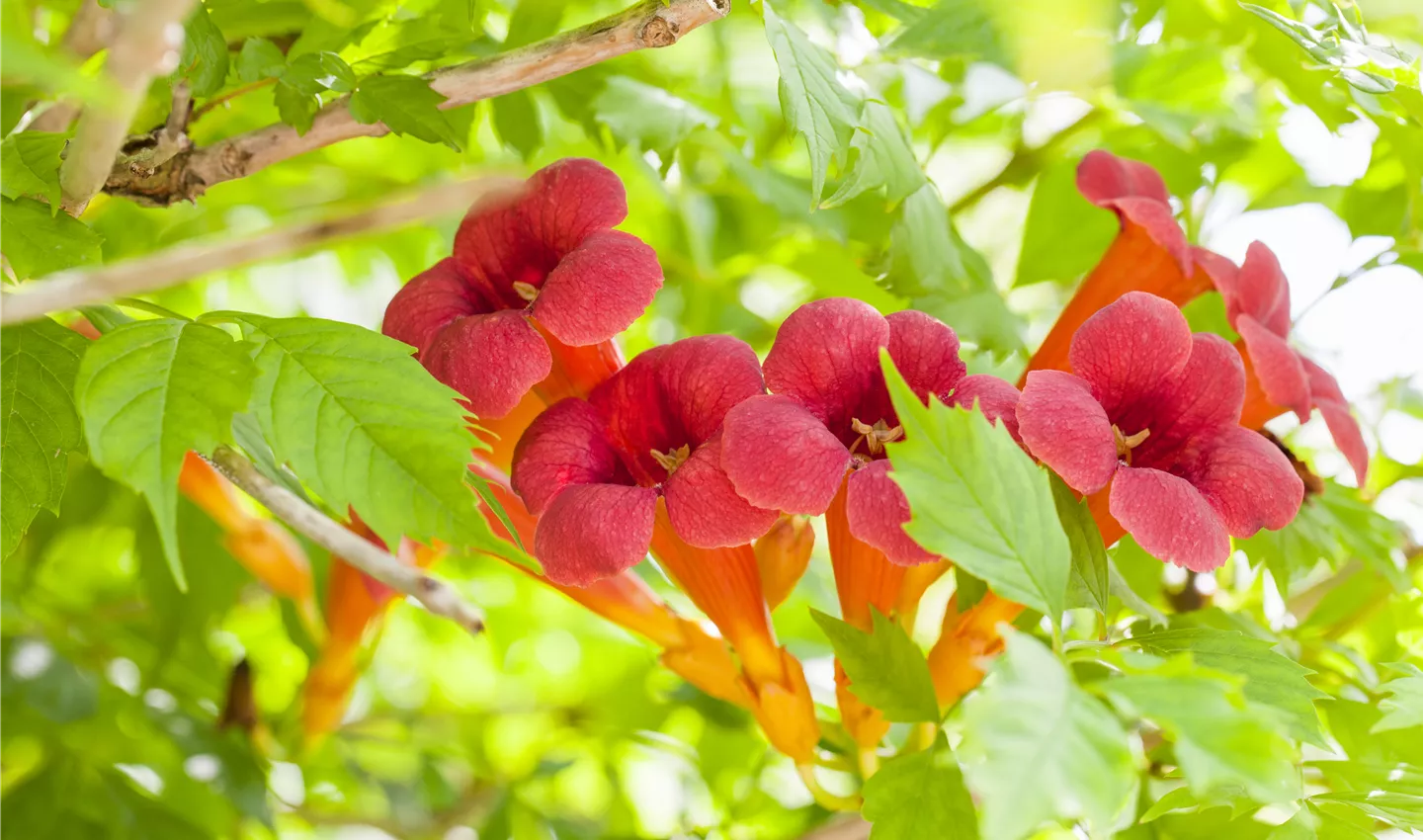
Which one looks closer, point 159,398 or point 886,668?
point 159,398

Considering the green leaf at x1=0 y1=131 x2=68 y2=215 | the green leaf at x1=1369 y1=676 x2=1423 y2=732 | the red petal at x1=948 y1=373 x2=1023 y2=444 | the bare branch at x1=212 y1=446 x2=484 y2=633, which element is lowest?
the bare branch at x1=212 y1=446 x2=484 y2=633

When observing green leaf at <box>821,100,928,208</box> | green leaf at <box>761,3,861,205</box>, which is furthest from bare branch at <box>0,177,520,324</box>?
green leaf at <box>821,100,928,208</box>

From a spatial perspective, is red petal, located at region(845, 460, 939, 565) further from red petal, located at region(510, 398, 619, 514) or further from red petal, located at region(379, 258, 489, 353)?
red petal, located at region(379, 258, 489, 353)

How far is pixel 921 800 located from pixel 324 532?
0.63m

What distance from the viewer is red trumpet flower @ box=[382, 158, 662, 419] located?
3.32 ft

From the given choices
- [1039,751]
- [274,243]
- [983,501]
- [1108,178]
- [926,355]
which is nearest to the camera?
[274,243]

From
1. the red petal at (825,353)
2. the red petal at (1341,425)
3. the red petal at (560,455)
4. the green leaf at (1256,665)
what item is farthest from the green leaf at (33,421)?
the red petal at (1341,425)

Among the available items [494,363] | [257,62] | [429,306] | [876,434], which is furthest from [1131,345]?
[257,62]

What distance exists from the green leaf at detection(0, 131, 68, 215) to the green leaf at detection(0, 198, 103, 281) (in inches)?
0.5

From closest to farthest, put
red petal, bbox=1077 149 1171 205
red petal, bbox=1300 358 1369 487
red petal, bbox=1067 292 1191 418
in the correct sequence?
1. red petal, bbox=1067 292 1191 418
2. red petal, bbox=1300 358 1369 487
3. red petal, bbox=1077 149 1171 205

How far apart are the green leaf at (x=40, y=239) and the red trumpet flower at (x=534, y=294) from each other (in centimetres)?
29

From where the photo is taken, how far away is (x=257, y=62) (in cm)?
111

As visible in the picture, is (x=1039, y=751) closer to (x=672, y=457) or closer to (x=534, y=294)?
(x=672, y=457)

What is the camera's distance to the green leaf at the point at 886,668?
1033mm
